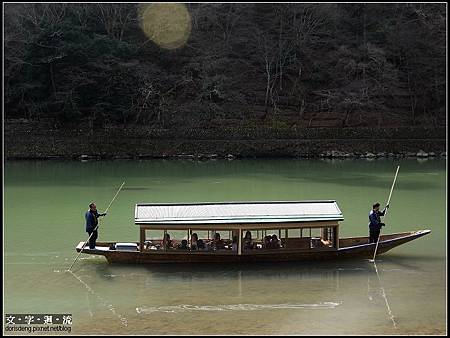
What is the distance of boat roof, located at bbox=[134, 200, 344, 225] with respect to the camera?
15.6 meters

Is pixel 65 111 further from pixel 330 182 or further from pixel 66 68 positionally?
pixel 330 182

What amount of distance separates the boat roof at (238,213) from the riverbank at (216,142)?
29724 millimetres

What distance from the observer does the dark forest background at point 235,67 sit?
50094mm

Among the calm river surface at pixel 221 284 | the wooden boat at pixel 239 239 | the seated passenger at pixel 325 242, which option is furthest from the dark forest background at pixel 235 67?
the seated passenger at pixel 325 242

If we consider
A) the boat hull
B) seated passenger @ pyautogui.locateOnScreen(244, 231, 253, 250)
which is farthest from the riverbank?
the boat hull

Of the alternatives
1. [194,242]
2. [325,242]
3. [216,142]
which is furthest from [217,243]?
[216,142]

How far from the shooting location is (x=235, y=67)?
56.8 meters

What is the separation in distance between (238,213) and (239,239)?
2.86 feet

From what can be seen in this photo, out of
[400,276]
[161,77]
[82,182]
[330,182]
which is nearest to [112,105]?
[161,77]

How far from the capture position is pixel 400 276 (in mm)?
15039

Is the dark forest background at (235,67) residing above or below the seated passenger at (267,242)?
above

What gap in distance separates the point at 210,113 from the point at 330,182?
70.6 feet

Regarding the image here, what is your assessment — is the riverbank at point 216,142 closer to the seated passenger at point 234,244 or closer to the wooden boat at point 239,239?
the wooden boat at point 239,239

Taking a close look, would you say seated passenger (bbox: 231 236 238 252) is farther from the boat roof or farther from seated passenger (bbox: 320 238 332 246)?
seated passenger (bbox: 320 238 332 246)
